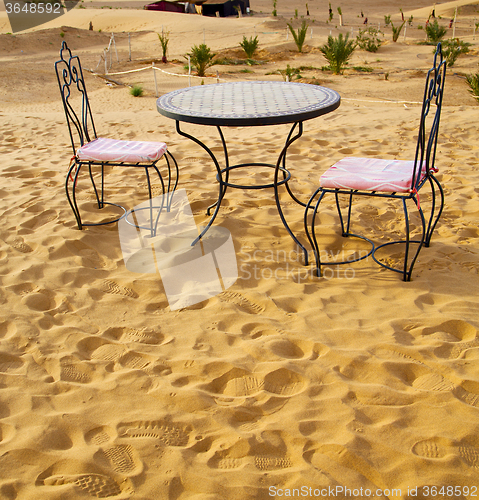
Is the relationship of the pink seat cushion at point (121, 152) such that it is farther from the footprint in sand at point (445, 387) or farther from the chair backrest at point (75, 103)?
the footprint in sand at point (445, 387)

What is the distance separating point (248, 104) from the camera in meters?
2.51

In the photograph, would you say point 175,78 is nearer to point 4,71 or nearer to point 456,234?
point 4,71

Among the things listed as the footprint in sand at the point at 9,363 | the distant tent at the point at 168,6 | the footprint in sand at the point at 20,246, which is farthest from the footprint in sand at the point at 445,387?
the distant tent at the point at 168,6

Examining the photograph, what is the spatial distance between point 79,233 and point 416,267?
7.18 feet

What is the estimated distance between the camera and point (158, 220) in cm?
321

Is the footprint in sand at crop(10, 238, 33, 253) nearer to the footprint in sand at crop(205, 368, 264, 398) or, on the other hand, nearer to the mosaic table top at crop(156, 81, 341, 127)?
the mosaic table top at crop(156, 81, 341, 127)

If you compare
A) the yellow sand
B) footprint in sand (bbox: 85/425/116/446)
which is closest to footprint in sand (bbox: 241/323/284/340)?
the yellow sand

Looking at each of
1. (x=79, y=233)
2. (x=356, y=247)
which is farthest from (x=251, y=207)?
(x=79, y=233)

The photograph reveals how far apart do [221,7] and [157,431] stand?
2388 cm

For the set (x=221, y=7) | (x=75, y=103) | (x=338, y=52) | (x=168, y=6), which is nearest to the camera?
(x=75, y=103)

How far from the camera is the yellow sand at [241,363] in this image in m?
1.44

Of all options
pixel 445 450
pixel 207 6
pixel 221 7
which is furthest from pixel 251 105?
pixel 207 6

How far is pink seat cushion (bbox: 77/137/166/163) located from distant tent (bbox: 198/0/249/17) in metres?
21.4

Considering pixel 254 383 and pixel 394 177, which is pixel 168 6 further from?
pixel 254 383
